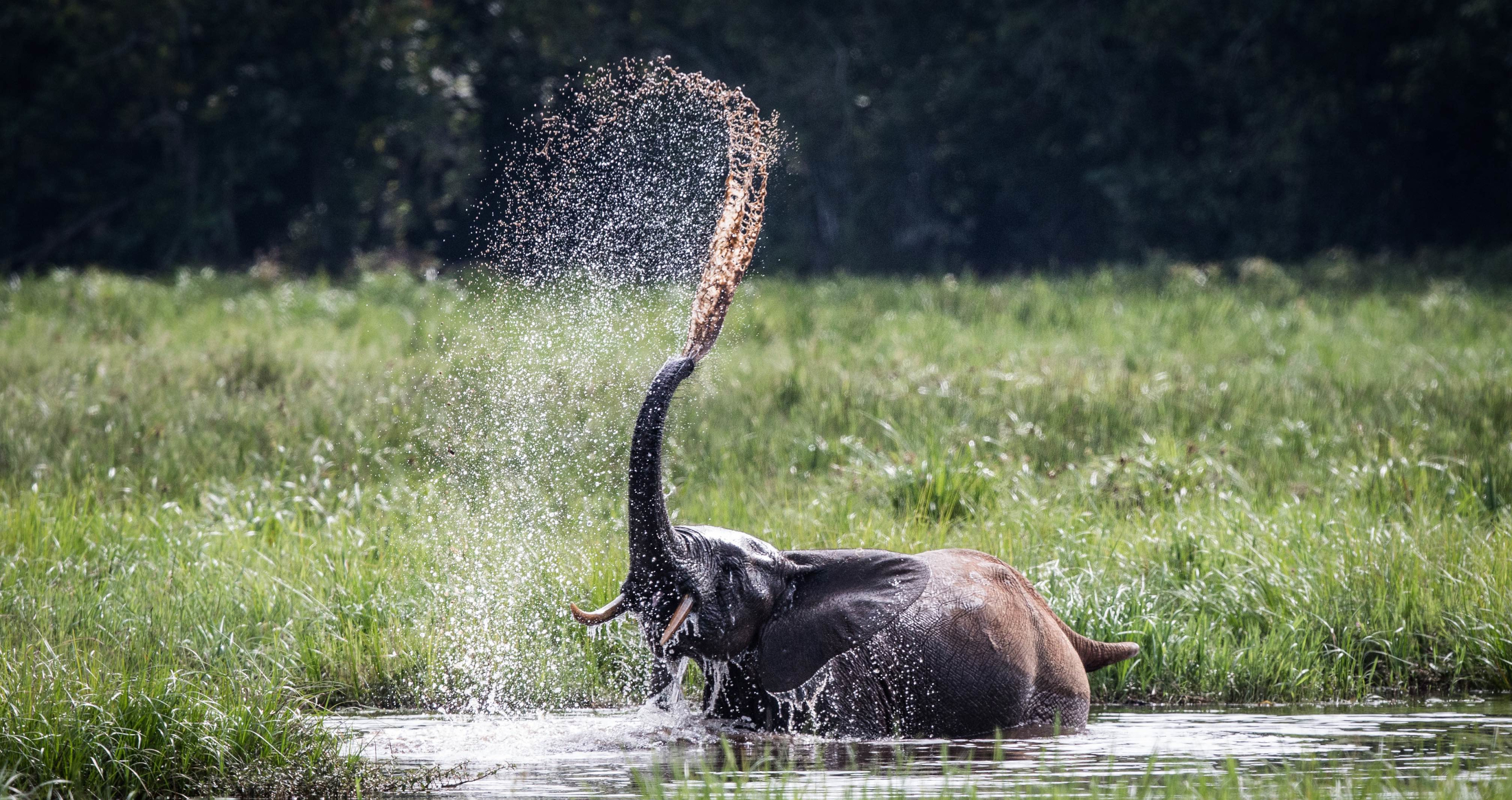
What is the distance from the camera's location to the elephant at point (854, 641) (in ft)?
18.1

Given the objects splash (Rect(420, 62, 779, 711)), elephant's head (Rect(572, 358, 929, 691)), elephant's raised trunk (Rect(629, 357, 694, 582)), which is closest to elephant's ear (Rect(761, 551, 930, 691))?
elephant's head (Rect(572, 358, 929, 691))

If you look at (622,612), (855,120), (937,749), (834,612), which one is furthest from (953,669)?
(855,120)

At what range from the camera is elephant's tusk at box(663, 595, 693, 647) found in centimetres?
514

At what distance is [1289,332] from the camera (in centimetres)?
1708

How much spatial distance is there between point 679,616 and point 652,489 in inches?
16.2

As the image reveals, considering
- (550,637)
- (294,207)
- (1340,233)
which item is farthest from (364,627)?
(294,207)

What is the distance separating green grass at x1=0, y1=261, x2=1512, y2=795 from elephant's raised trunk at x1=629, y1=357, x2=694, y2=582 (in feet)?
3.58

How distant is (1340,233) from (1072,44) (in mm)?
7099

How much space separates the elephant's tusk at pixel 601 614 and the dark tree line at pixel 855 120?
78.6 feet

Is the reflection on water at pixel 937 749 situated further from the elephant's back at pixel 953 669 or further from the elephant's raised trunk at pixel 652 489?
the elephant's raised trunk at pixel 652 489

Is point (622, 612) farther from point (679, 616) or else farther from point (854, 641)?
point (854, 641)

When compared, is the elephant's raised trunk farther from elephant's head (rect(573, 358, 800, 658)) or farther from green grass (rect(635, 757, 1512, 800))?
green grass (rect(635, 757, 1512, 800))

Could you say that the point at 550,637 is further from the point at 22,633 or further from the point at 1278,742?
the point at 1278,742

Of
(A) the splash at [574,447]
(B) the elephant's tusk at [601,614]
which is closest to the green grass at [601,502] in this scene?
(A) the splash at [574,447]
